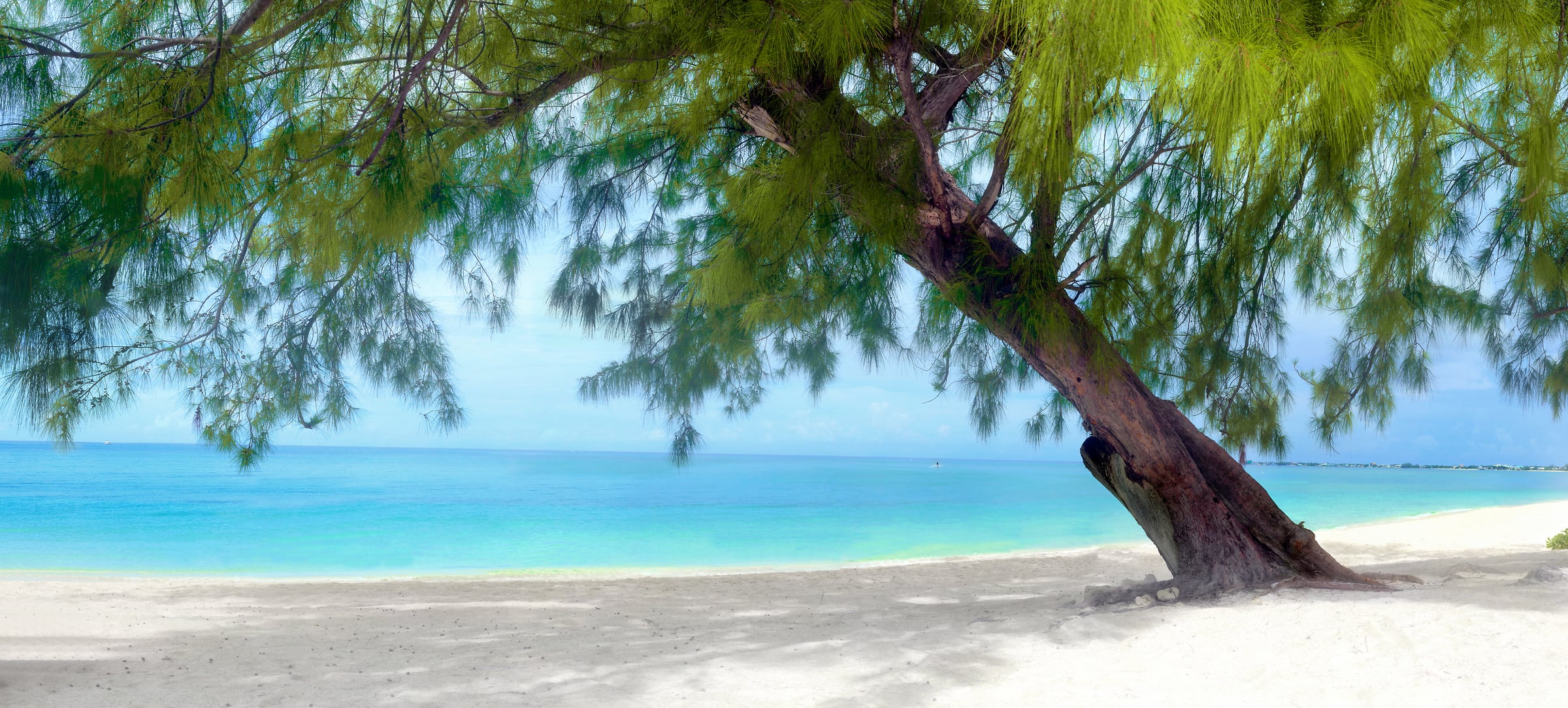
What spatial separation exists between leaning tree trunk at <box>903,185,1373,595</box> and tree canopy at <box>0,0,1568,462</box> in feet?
0.28

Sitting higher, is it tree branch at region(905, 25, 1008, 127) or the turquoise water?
tree branch at region(905, 25, 1008, 127)

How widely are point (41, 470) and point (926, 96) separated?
110ft

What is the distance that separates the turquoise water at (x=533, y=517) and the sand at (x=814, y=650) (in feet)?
12.5

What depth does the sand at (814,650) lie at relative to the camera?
200 cm

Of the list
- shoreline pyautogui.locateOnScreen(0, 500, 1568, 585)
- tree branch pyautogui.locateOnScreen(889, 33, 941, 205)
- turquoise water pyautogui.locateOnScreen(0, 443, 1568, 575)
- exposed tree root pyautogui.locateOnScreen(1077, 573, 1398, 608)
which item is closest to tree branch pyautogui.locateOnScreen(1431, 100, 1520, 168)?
tree branch pyautogui.locateOnScreen(889, 33, 941, 205)

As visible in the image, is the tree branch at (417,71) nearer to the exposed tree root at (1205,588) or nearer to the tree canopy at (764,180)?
the tree canopy at (764,180)

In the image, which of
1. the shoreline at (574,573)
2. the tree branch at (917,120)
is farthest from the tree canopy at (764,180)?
the shoreline at (574,573)

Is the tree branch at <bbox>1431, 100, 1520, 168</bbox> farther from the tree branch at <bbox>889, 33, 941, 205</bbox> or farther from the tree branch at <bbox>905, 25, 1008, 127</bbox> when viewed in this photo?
the tree branch at <bbox>889, 33, 941, 205</bbox>

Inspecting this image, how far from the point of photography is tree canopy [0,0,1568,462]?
63.5 inches

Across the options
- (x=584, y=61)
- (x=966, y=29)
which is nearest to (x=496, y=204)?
(x=584, y=61)

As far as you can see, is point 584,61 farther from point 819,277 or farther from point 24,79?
point 819,277

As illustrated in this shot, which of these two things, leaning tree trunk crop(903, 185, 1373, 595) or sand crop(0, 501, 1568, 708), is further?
leaning tree trunk crop(903, 185, 1373, 595)

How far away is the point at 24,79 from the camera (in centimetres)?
164

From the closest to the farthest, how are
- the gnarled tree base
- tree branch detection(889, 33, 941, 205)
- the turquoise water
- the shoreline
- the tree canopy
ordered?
1. the tree canopy
2. tree branch detection(889, 33, 941, 205)
3. the gnarled tree base
4. the shoreline
5. the turquoise water
